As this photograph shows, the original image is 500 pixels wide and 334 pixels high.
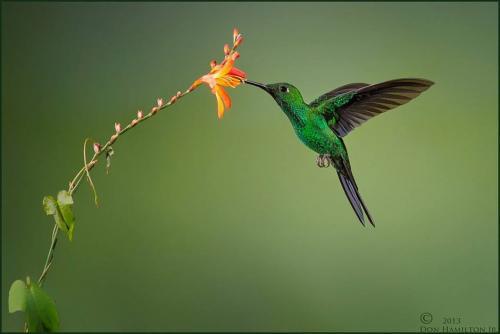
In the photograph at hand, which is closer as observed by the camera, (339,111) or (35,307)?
(35,307)

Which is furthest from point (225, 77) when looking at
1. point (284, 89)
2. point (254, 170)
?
point (254, 170)

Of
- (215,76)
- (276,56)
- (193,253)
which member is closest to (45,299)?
(215,76)

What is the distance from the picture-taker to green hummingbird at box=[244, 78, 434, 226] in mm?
471

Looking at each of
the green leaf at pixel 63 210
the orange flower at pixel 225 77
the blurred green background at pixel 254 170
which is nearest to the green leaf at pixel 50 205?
the green leaf at pixel 63 210

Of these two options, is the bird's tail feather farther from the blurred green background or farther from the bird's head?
the blurred green background

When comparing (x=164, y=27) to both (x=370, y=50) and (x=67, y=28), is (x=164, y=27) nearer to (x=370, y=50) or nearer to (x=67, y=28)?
(x=67, y=28)

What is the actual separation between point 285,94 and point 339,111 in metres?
0.13

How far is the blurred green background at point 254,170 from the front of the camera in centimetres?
193

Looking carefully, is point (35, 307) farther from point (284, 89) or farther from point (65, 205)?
point (284, 89)

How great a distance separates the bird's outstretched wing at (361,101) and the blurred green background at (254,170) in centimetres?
126

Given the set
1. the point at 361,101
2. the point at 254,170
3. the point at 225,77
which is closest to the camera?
the point at 225,77

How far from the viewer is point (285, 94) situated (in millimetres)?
486

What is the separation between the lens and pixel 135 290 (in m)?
1.95

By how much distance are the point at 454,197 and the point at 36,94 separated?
1.56 meters
